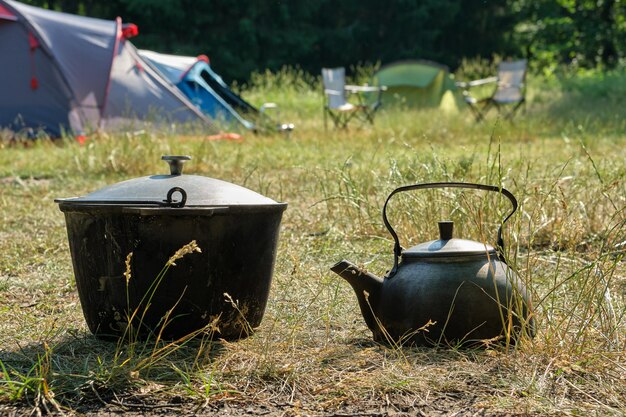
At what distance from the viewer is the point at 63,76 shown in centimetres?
1123

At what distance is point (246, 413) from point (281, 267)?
1918mm

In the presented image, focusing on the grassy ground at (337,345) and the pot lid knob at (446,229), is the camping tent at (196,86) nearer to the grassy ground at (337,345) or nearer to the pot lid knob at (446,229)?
the grassy ground at (337,345)

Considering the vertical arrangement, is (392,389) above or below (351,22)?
below

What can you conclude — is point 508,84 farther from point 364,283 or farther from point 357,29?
point 357,29

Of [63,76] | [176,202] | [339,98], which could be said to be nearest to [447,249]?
[176,202]

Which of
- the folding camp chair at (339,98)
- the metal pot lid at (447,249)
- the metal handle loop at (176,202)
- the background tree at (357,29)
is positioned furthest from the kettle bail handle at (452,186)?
the background tree at (357,29)

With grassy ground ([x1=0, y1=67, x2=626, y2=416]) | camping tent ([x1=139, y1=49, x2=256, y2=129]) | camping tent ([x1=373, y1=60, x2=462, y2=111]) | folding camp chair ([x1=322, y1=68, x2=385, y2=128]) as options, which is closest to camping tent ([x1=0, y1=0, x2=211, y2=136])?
camping tent ([x1=139, y1=49, x2=256, y2=129])

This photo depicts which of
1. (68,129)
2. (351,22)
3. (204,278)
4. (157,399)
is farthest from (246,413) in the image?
(351,22)

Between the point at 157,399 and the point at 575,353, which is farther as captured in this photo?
the point at 575,353

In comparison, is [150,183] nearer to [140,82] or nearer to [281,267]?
[281,267]

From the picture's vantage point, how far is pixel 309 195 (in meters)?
6.75

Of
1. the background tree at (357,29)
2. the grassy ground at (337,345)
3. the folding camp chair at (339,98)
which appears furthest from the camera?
the background tree at (357,29)

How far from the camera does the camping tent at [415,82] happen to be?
17219 millimetres

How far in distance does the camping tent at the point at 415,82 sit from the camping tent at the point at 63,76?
6.24 meters
